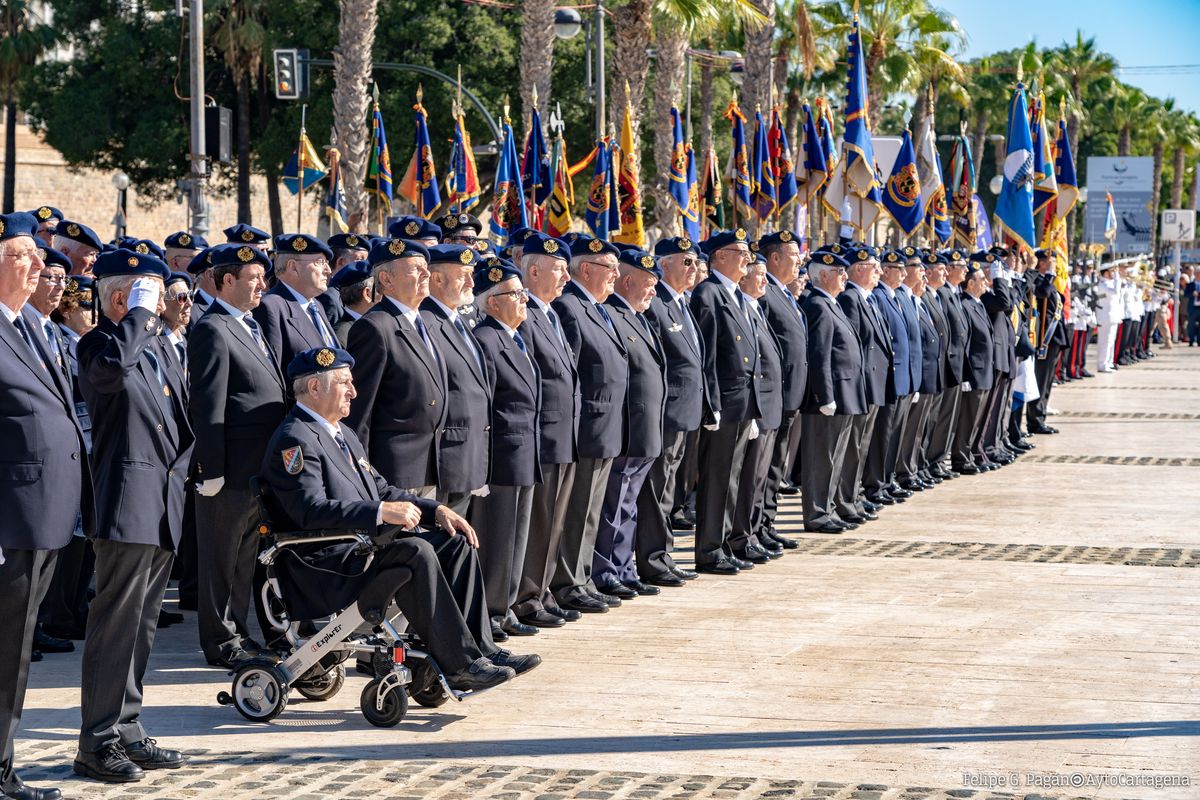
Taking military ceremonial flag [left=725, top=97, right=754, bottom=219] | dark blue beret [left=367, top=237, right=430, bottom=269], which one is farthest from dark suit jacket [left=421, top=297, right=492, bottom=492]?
military ceremonial flag [left=725, top=97, right=754, bottom=219]

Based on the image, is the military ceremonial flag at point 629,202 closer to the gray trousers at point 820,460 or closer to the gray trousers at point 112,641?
the gray trousers at point 820,460

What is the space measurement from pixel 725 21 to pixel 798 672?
981 inches

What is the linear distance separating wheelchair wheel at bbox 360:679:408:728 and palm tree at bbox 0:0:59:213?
44.3 m

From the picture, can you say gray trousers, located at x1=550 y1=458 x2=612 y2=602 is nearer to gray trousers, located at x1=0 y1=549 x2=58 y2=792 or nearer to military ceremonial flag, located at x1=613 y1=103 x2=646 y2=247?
gray trousers, located at x1=0 y1=549 x2=58 y2=792

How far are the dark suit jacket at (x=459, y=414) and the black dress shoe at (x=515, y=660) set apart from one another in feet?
3.57

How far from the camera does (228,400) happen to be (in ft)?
25.9

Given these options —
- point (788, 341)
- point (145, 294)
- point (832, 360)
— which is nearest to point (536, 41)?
point (832, 360)

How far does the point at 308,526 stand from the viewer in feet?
22.7

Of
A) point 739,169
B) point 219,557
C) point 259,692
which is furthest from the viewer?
point 739,169

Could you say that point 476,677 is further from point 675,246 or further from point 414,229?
point 675,246

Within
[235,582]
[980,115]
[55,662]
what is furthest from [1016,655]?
[980,115]

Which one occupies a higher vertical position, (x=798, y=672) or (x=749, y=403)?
(x=749, y=403)

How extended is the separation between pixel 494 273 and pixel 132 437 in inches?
112

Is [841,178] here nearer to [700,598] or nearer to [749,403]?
[749,403]
